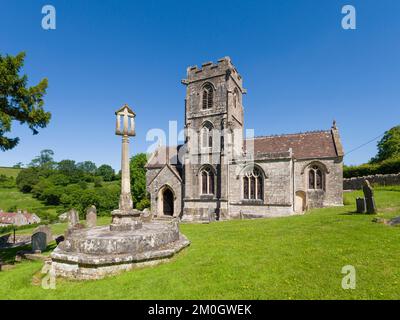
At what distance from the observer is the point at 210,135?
23469 mm

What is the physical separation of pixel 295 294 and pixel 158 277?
355 centimetres

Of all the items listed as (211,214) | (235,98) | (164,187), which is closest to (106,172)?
(164,187)

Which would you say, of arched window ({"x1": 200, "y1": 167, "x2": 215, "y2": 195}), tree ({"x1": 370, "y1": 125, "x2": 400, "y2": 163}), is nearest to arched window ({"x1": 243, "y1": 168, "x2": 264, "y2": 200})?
arched window ({"x1": 200, "y1": 167, "x2": 215, "y2": 195})

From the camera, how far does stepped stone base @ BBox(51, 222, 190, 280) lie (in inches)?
275

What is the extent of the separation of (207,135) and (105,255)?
17717mm

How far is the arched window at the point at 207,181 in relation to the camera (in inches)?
894

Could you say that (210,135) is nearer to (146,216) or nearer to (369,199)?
(146,216)

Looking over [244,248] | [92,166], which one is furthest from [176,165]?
[92,166]

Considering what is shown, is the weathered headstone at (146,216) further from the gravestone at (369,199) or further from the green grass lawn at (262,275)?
the gravestone at (369,199)

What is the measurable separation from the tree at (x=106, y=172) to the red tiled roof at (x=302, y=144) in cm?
7967

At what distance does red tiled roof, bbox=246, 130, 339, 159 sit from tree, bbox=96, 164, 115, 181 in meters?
79.7

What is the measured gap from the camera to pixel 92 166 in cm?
11575

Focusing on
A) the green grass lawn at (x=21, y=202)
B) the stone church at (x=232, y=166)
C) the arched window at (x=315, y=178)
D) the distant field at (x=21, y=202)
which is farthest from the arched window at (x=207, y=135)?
the green grass lawn at (x=21, y=202)

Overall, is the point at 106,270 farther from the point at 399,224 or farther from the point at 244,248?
the point at 399,224
